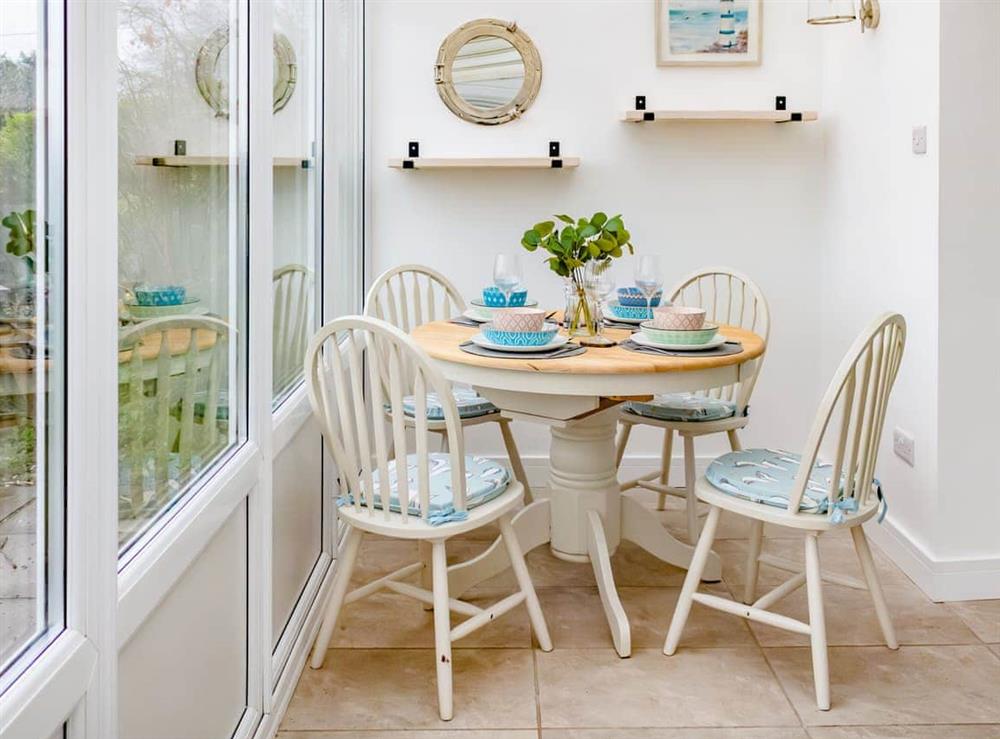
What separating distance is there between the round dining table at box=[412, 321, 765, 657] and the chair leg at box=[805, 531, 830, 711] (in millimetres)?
484

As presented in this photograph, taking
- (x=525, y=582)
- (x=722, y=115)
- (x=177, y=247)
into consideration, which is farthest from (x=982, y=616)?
(x=177, y=247)

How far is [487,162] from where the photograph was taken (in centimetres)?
383

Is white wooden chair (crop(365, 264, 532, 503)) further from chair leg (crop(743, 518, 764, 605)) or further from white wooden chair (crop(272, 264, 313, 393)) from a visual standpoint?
chair leg (crop(743, 518, 764, 605))

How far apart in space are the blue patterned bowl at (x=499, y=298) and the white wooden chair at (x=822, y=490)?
0.92m

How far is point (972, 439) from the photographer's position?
2.94 meters

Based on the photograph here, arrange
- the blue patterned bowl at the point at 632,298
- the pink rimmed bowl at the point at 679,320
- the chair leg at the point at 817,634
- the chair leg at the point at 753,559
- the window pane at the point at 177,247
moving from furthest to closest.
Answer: the blue patterned bowl at the point at 632,298, the chair leg at the point at 753,559, the pink rimmed bowl at the point at 679,320, the chair leg at the point at 817,634, the window pane at the point at 177,247

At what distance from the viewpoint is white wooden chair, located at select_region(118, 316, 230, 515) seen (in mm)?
1391

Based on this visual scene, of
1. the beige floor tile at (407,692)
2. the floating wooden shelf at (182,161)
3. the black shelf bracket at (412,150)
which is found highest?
the black shelf bracket at (412,150)

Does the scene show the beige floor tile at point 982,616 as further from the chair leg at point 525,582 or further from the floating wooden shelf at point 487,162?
the floating wooden shelf at point 487,162

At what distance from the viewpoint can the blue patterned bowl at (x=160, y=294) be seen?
144 centimetres

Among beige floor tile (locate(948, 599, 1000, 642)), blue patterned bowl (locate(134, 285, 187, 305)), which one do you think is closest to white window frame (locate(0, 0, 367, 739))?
blue patterned bowl (locate(134, 285, 187, 305))

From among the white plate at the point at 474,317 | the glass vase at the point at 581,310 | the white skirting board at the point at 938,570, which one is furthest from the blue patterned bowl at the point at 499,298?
the white skirting board at the point at 938,570

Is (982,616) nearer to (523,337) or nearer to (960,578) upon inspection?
(960,578)

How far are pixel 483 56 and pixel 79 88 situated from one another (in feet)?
10.1
